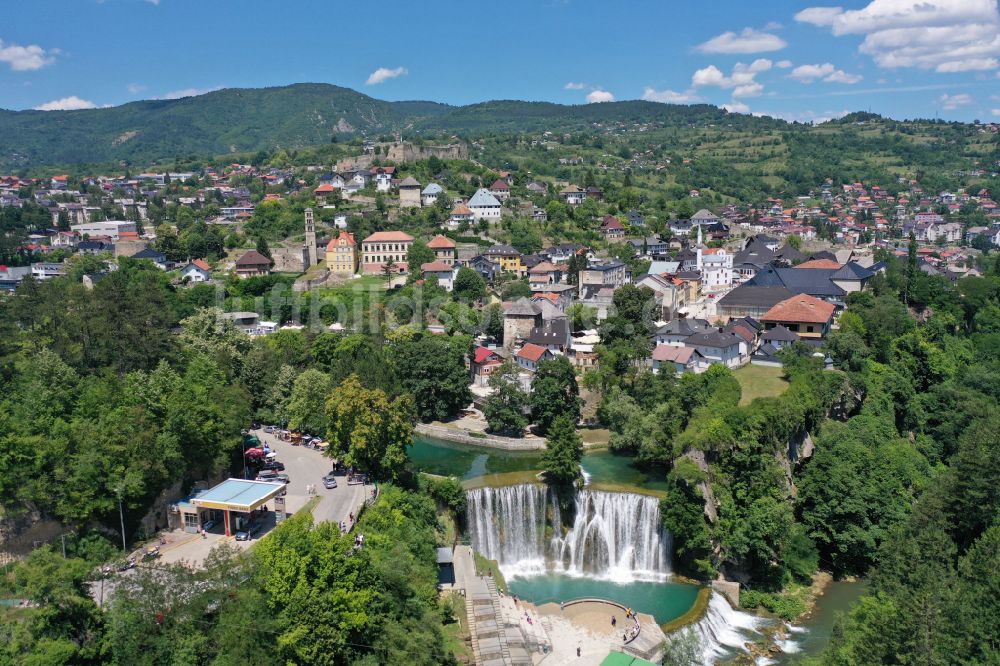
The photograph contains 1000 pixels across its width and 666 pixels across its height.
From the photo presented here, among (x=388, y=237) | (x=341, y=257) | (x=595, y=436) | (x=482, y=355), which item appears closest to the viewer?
(x=595, y=436)

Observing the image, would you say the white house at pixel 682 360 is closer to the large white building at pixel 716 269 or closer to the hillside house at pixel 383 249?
the large white building at pixel 716 269

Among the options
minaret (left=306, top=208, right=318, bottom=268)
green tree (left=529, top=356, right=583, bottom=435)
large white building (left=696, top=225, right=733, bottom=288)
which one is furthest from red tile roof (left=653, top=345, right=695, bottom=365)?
minaret (left=306, top=208, right=318, bottom=268)

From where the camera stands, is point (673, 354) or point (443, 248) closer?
point (673, 354)

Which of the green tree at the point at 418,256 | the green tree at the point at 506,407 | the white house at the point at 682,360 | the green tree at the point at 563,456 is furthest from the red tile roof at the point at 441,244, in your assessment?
the green tree at the point at 563,456

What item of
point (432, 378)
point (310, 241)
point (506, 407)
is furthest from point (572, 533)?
point (310, 241)

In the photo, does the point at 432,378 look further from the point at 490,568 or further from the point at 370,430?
the point at 490,568

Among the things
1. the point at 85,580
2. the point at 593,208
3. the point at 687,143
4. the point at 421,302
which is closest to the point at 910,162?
the point at 687,143

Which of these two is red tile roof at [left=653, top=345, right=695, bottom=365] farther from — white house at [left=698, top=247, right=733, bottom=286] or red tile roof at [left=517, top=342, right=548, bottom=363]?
white house at [left=698, top=247, right=733, bottom=286]
